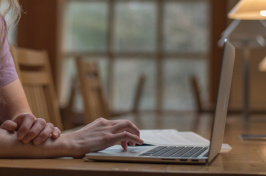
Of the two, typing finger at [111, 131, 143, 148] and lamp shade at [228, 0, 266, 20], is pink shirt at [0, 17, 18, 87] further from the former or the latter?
lamp shade at [228, 0, 266, 20]

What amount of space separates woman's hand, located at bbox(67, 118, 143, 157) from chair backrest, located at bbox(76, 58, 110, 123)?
4.75 ft

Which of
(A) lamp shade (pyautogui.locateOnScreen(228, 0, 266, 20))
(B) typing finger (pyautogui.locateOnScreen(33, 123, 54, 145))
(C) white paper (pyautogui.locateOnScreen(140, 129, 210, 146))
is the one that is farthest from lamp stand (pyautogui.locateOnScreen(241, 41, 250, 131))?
(B) typing finger (pyautogui.locateOnScreen(33, 123, 54, 145))

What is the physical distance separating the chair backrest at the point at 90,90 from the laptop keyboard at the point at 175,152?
148cm

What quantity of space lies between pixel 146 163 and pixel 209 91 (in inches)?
199

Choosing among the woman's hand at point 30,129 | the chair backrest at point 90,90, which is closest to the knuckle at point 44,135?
the woman's hand at point 30,129

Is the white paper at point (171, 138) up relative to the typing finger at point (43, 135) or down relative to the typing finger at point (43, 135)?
down

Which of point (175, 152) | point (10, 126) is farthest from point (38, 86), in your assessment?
point (175, 152)

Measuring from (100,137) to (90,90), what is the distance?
1.76 metres

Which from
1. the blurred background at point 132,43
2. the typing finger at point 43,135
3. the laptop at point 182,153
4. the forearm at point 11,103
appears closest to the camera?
the laptop at point 182,153

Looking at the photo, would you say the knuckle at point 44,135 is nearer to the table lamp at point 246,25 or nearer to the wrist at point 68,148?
the wrist at point 68,148

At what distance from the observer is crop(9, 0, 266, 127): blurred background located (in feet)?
19.6

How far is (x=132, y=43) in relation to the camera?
6.10 m

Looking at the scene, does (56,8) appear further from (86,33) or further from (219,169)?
(219,169)

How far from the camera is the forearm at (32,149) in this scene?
0.83 m
